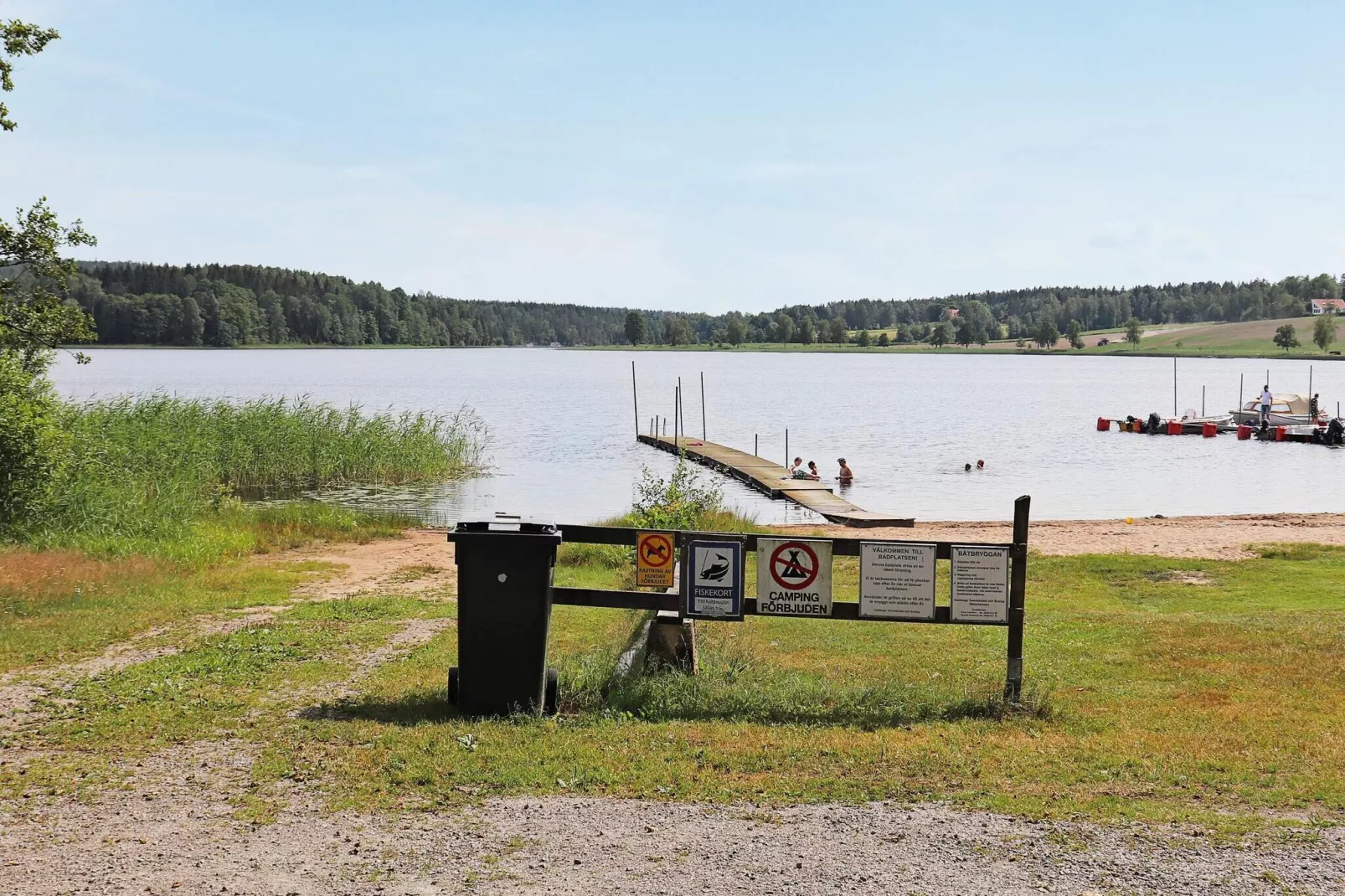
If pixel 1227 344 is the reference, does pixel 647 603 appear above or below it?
below

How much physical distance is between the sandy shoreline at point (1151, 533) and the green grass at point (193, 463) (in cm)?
1125

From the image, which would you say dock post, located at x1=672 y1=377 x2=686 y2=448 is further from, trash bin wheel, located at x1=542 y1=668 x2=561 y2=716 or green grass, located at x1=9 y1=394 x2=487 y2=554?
trash bin wheel, located at x1=542 y1=668 x2=561 y2=716

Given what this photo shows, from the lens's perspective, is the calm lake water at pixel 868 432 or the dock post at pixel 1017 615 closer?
the dock post at pixel 1017 615

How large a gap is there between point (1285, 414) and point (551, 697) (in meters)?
61.0

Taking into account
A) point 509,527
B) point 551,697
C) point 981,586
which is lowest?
point 551,697

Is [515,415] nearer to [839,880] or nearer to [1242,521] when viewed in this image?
[1242,521]

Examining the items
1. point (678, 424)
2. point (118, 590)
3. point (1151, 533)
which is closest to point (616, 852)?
point (118, 590)

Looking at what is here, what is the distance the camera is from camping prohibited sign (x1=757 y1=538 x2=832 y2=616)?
772cm

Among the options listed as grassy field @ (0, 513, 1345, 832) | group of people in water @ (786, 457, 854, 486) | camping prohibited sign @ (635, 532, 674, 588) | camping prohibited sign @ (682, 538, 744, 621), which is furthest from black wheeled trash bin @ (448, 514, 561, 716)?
group of people in water @ (786, 457, 854, 486)

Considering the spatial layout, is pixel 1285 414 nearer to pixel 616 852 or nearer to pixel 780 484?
pixel 780 484

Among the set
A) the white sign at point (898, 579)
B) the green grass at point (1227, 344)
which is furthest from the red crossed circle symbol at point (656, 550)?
the green grass at point (1227, 344)

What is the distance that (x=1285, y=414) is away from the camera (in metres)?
59.0

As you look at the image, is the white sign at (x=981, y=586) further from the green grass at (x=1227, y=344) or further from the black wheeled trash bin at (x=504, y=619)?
the green grass at (x=1227, y=344)

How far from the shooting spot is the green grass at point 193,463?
1628 cm
